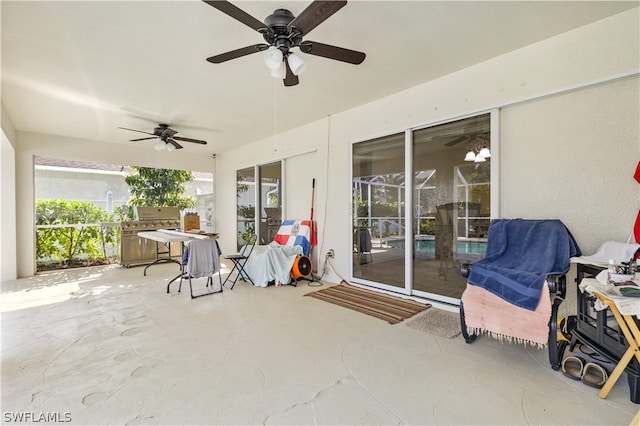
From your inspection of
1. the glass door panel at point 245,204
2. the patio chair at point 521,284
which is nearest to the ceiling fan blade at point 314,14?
the patio chair at point 521,284

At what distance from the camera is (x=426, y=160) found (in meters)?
3.76

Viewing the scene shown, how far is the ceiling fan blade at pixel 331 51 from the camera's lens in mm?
2269

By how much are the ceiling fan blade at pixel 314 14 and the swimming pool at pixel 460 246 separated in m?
2.70

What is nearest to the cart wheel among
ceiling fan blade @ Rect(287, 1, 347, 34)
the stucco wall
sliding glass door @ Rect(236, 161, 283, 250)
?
the stucco wall

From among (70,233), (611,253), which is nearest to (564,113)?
(611,253)

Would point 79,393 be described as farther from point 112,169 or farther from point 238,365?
point 112,169

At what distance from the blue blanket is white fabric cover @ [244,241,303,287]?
9.49ft

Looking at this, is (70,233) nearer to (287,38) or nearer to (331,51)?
A: (287,38)

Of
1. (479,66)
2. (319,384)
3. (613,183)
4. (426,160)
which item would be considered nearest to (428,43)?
(479,66)

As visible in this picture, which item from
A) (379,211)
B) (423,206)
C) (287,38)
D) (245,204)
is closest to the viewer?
(287,38)

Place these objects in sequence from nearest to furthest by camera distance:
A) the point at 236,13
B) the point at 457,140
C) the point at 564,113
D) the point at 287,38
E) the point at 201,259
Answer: the point at 236,13
the point at 287,38
the point at 564,113
the point at 457,140
the point at 201,259

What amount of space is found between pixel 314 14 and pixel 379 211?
293 cm

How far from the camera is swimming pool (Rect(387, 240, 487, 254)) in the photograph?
10.8 feet

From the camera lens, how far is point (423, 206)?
12.4 ft
